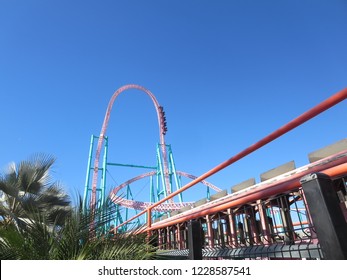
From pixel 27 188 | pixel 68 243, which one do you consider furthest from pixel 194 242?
pixel 27 188

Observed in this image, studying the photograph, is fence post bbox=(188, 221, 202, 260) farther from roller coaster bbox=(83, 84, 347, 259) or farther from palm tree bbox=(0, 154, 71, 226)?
palm tree bbox=(0, 154, 71, 226)

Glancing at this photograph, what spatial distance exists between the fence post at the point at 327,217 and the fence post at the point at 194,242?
2.64ft

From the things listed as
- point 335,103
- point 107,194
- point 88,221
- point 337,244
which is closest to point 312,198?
point 337,244

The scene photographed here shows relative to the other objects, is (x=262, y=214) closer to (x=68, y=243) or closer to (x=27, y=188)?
(x=68, y=243)

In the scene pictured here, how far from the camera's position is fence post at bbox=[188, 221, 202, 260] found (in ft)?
4.62

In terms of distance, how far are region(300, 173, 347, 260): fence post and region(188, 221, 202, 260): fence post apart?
805mm

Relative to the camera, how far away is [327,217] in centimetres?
73

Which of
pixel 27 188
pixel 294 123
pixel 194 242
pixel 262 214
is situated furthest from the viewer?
pixel 27 188

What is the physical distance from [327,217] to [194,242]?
86cm

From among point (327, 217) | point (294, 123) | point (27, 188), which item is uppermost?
point (27, 188)

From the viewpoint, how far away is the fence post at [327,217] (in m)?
0.70
